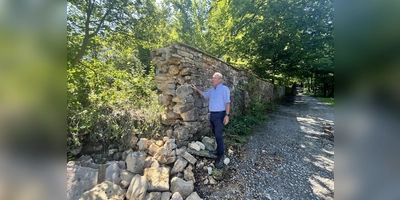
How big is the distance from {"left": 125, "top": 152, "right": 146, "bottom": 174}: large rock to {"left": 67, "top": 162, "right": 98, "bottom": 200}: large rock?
470mm

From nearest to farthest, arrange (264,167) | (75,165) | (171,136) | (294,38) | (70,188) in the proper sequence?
(70,188) → (75,165) → (264,167) → (171,136) → (294,38)

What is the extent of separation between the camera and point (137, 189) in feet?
7.33

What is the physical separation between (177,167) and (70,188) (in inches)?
57.6

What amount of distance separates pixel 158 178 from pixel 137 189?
1.12ft

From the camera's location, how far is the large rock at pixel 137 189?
218 centimetres

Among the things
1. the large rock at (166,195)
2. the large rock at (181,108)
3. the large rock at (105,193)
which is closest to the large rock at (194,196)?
the large rock at (166,195)

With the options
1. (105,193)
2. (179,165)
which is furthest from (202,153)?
(105,193)

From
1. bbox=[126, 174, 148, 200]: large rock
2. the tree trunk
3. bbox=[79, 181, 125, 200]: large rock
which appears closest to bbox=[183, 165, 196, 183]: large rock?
bbox=[126, 174, 148, 200]: large rock

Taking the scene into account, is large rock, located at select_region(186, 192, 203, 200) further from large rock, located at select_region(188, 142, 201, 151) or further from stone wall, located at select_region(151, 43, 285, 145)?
stone wall, located at select_region(151, 43, 285, 145)

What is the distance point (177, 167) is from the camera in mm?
2809
